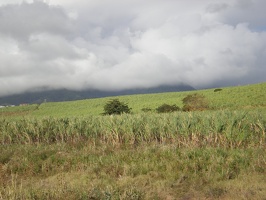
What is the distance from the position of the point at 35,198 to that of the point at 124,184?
293 centimetres

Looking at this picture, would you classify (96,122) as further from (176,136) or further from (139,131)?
(176,136)

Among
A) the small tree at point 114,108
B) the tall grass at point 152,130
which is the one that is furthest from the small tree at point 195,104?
the tall grass at point 152,130

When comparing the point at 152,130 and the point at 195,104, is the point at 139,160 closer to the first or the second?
the point at 152,130

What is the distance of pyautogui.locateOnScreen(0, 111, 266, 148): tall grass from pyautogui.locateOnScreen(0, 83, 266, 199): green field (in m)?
0.05

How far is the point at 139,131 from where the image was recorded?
1967 centimetres

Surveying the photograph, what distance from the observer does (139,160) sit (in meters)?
12.4

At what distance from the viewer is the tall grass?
1722cm

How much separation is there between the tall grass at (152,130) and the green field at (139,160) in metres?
0.05

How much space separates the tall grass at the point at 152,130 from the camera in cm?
1722

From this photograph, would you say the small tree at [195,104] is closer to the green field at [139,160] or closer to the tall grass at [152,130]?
the tall grass at [152,130]

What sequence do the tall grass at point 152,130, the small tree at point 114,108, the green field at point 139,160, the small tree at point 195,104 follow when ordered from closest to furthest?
the green field at point 139,160, the tall grass at point 152,130, the small tree at point 114,108, the small tree at point 195,104

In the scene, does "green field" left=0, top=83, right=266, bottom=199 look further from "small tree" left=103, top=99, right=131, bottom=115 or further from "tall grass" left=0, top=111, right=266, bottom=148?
"small tree" left=103, top=99, right=131, bottom=115

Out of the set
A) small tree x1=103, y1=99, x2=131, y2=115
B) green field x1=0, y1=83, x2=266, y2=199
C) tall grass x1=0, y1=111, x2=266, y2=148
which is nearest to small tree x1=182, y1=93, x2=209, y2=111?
small tree x1=103, y1=99, x2=131, y2=115

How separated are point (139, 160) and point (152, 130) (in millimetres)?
6967
